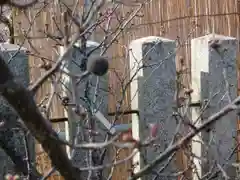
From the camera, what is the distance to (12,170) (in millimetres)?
2643

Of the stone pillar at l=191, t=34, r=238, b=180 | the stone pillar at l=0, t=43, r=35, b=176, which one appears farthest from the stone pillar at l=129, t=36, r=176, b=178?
the stone pillar at l=0, t=43, r=35, b=176

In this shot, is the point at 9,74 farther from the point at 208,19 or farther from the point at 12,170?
the point at 208,19

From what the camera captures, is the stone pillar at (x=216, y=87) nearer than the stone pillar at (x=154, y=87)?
No

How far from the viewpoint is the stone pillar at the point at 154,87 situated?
2.87 m

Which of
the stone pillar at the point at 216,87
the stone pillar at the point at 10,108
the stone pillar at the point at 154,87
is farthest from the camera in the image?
the stone pillar at the point at 216,87

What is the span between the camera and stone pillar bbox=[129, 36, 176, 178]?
9.42ft

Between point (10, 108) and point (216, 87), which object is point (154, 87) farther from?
point (10, 108)

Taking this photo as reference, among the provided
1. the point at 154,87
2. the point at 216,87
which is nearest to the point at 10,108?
the point at 154,87

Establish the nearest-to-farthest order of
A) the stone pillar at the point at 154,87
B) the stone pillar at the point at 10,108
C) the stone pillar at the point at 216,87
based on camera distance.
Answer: the stone pillar at the point at 10,108, the stone pillar at the point at 154,87, the stone pillar at the point at 216,87

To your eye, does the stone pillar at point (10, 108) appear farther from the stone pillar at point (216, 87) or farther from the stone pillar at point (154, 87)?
the stone pillar at point (216, 87)

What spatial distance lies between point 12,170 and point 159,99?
2.76 feet

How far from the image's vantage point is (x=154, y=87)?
2889mm

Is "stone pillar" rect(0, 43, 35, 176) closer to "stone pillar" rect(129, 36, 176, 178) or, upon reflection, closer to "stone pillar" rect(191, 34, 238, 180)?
"stone pillar" rect(129, 36, 176, 178)

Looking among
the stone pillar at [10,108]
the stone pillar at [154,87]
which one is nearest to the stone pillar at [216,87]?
the stone pillar at [154,87]
